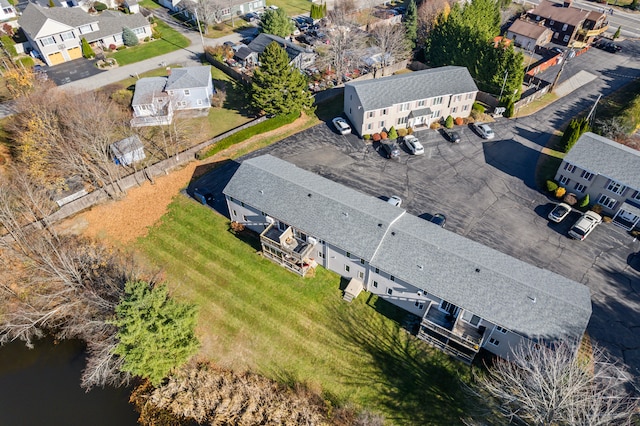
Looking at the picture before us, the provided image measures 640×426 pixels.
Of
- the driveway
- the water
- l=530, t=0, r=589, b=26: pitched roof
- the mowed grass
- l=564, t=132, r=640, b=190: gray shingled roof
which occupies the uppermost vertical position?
l=530, t=0, r=589, b=26: pitched roof

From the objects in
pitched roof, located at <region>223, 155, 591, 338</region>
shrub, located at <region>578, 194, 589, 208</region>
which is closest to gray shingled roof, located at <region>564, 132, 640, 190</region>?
shrub, located at <region>578, 194, 589, 208</region>

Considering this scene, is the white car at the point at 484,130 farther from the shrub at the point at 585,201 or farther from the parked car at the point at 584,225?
the parked car at the point at 584,225

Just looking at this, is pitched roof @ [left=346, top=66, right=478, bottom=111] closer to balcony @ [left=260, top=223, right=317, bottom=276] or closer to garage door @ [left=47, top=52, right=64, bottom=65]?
balcony @ [left=260, top=223, right=317, bottom=276]

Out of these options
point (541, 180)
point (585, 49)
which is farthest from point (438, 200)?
point (585, 49)

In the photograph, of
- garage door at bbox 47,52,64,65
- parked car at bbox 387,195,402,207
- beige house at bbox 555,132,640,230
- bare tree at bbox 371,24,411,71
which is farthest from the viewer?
Result: garage door at bbox 47,52,64,65

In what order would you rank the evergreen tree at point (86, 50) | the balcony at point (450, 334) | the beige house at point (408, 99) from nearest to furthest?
1. the balcony at point (450, 334)
2. the beige house at point (408, 99)
3. the evergreen tree at point (86, 50)

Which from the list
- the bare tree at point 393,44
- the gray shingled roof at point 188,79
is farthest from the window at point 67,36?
the bare tree at point 393,44
